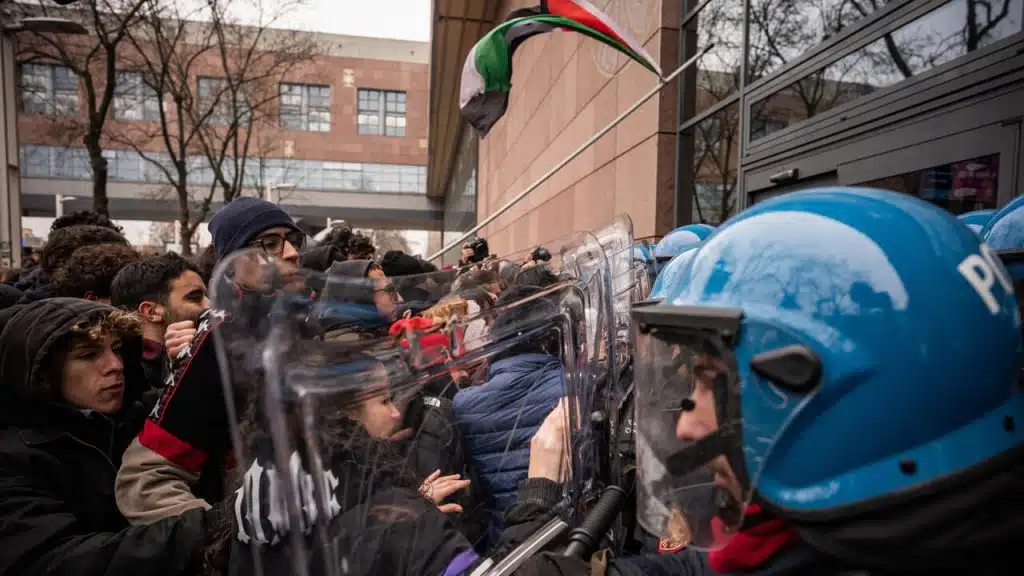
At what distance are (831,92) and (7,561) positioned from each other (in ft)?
16.3

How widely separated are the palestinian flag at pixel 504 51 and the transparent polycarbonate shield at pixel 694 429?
4614 millimetres

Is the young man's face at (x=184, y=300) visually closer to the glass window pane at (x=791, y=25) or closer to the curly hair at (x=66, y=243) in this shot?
the curly hair at (x=66, y=243)

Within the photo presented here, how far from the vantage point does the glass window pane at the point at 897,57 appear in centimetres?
290

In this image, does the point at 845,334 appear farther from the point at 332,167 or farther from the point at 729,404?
the point at 332,167

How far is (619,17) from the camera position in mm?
7488

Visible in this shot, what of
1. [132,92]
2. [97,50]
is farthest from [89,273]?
[132,92]

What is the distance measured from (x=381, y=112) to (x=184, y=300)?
45.5 m

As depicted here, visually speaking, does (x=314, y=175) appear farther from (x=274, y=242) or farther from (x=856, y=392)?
(x=856, y=392)

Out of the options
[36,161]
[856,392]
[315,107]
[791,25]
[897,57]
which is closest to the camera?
[856,392]

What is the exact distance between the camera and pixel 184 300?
272cm

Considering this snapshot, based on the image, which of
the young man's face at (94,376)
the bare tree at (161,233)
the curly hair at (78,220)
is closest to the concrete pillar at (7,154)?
the curly hair at (78,220)

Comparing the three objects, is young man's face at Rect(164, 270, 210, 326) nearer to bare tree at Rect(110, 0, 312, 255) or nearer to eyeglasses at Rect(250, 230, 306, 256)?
eyeglasses at Rect(250, 230, 306, 256)

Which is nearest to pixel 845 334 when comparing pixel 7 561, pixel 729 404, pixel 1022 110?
pixel 729 404

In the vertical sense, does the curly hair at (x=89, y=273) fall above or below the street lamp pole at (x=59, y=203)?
below
